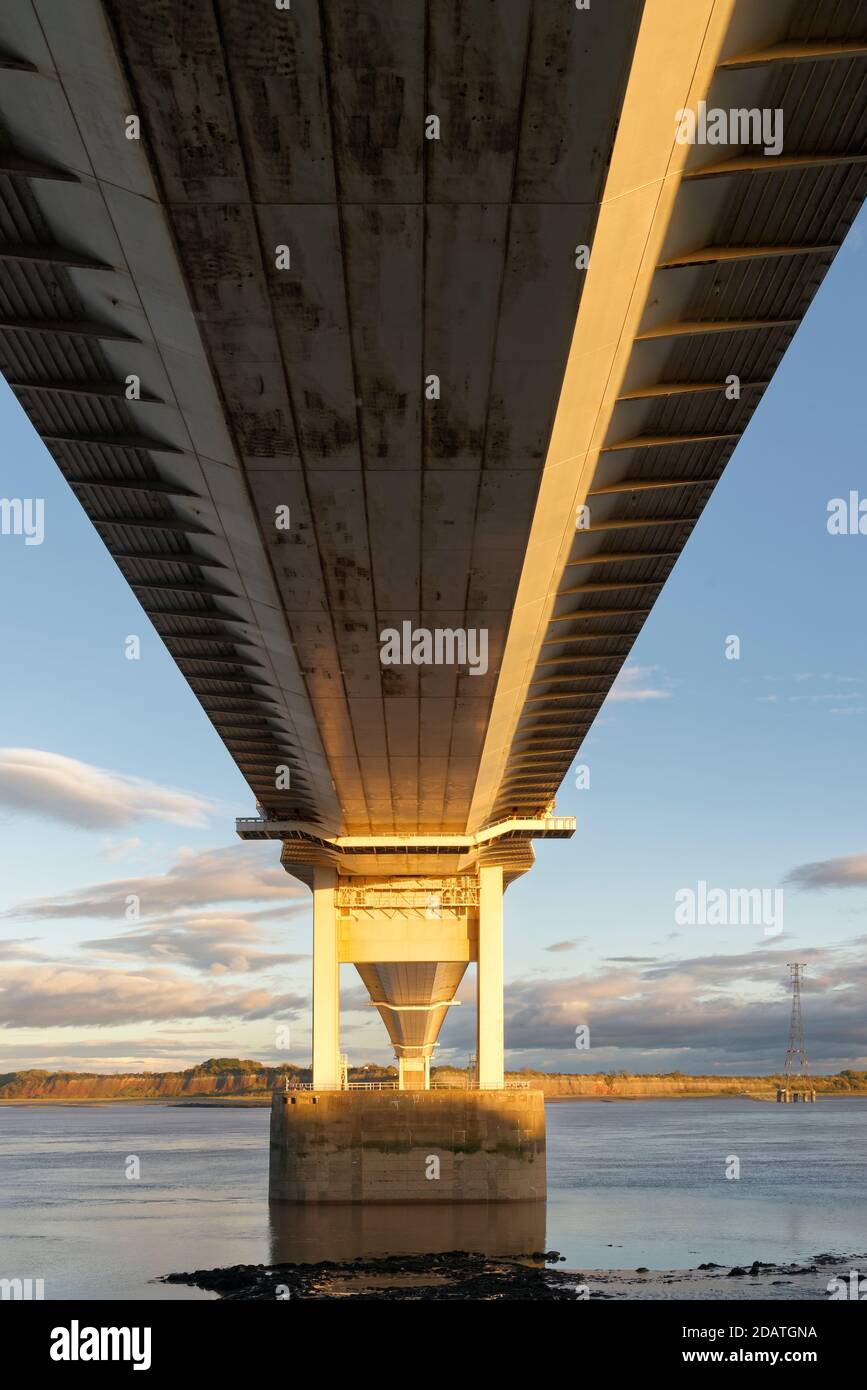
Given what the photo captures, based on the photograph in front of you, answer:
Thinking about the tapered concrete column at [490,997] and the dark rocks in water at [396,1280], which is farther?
the tapered concrete column at [490,997]

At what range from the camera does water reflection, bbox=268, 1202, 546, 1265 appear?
1364 inches

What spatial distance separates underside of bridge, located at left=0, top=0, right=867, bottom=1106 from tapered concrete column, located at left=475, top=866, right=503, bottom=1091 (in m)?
20.8

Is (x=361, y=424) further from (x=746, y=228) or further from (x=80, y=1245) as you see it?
(x=80, y=1245)

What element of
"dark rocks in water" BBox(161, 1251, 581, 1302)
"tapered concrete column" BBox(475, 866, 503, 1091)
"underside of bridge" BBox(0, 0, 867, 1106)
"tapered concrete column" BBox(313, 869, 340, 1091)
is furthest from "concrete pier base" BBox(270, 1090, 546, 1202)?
"underside of bridge" BBox(0, 0, 867, 1106)

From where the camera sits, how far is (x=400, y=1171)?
41.9 metres

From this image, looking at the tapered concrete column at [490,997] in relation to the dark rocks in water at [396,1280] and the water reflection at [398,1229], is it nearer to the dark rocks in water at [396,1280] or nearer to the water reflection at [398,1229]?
the water reflection at [398,1229]

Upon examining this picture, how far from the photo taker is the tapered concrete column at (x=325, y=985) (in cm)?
4469

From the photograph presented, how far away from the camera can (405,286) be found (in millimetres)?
13859

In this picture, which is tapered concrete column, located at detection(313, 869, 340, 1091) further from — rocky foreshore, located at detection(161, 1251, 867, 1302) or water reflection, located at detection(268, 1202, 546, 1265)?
rocky foreshore, located at detection(161, 1251, 867, 1302)

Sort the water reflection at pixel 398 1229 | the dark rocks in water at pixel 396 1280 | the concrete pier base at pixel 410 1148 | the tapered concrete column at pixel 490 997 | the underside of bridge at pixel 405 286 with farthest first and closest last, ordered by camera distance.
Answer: the tapered concrete column at pixel 490 997
the concrete pier base at pixel 410 1148
the water reflection at pixel 398 1229
the dark rocks in water at pixel 396 1280
the underside of bridge at pixel 405 286

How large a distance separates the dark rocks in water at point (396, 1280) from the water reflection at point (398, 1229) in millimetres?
1454

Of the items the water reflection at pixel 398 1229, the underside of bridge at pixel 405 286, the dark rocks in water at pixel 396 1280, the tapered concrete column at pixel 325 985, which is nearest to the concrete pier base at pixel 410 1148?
the water reflection at pixel 398 1229

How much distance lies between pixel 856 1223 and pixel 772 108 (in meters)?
42.0

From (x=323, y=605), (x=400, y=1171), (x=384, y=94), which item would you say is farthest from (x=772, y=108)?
(x=400, y=1171)
